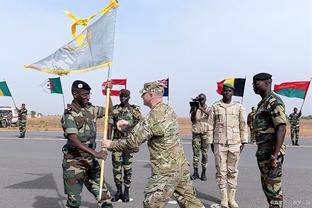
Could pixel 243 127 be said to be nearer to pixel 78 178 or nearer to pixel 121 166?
pixel 121 166

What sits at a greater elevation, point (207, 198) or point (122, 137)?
point (122, 137)

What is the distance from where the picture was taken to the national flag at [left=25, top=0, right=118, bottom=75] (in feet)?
17.0

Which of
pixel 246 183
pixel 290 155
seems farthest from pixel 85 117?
pixel 290 155

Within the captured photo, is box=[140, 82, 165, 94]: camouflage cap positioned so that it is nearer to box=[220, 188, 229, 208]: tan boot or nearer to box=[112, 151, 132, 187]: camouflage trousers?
box=[220, 188, 229, 208]: tan boot

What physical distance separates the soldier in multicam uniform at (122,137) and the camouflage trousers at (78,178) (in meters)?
1.49

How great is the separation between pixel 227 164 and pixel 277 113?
175 centimetres

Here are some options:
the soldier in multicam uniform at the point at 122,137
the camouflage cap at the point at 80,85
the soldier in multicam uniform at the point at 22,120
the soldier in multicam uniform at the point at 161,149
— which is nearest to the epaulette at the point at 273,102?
the soldier in multicam uniform at the point at 161,149

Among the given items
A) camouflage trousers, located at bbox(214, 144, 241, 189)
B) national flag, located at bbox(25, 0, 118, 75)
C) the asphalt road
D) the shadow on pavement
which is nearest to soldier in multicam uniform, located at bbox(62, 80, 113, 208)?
national flag, located at bbox(25, 0, 118, 75)

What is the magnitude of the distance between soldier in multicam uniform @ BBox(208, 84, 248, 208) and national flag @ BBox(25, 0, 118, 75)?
212 cm

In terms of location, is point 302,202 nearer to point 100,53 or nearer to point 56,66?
point 100,53

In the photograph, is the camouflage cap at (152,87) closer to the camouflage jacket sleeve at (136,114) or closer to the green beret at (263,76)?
the green beret at (263,76)

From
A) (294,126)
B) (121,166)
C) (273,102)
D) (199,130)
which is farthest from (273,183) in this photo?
(294,126)

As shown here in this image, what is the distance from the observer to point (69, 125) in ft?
15.2

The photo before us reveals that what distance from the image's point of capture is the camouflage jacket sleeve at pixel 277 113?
14.9 feet
